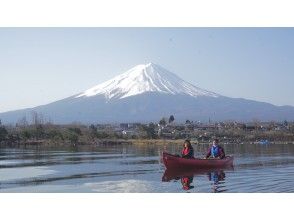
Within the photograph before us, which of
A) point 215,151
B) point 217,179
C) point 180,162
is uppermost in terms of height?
point 215,151

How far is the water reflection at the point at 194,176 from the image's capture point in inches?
469

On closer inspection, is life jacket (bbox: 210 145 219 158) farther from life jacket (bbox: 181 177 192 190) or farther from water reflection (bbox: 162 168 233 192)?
life jacket (bbox: 181 177 192 190)

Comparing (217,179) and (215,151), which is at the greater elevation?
(215,151)

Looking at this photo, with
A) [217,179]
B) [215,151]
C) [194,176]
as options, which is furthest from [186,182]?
[215,151]

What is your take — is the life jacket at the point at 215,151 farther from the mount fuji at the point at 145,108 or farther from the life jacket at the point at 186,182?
the mount fuji at the point at 145,108

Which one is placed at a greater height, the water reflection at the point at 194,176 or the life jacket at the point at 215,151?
the life jacket at the point at 215,151

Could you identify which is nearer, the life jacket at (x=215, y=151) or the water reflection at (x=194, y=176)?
the water reflection at (x=194, y=176)

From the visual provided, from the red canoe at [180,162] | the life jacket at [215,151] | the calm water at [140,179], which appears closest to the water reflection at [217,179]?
the calm water at [140,179]

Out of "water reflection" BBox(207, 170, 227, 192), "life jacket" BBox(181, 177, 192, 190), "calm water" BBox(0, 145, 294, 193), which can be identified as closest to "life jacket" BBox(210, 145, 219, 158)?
"calm water" BBox(0, 145, 294, 193)

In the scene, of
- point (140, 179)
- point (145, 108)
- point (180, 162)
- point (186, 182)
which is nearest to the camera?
point (186, 182)

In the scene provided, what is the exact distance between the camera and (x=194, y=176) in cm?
1421

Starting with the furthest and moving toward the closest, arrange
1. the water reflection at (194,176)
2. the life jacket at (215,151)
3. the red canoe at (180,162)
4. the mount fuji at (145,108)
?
the mount fuji at (145,108), the life jacket at (215,151), the red canoe at (180,162), the water reflection at (194,176)

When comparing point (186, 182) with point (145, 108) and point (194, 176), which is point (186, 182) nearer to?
point (194, 176)
